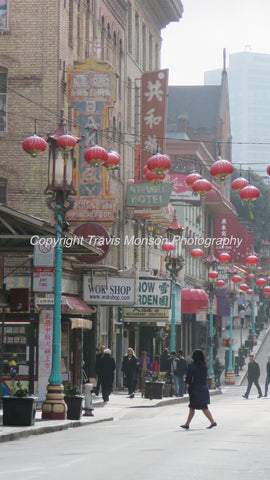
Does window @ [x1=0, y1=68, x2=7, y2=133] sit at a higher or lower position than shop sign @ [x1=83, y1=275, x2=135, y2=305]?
higher

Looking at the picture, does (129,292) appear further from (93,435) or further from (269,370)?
(93,435)

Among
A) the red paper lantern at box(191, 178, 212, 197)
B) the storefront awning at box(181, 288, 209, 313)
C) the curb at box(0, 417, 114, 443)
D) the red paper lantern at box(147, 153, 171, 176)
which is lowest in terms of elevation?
the curb at box(0, 417, 114, 443)

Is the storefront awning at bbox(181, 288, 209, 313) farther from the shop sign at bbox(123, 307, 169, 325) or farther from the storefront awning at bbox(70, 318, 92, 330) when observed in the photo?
the storefront awning at bbox(70, 318, 92, 330)

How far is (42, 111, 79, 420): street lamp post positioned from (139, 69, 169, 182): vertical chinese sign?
18.7 m

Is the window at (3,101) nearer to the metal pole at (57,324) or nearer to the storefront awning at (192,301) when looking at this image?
the metal pole at (57,324)

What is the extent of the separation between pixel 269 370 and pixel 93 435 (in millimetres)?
26013

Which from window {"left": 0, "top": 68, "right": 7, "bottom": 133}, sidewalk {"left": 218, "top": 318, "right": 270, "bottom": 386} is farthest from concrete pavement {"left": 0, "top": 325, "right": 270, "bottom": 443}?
sidewalk {"left": 218, "top": 318, "right": 270, "bottom": 386}

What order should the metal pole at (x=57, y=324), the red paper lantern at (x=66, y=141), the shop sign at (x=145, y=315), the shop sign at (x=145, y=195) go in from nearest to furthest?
1. the metal pole at (x=57, y=324)
2. the red paper lantern at (x=66, y=141)
3. the shop sign at (x=145, y=195)
4. the shop sign at (x=145, y=315)

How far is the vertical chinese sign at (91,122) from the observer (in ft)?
115

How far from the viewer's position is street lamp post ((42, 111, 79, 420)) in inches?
973

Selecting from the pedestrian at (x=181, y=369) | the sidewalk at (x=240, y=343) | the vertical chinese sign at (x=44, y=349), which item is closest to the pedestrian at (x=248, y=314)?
the sidewalk at (x=240, y=343)

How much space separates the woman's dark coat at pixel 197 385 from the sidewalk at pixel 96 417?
292 cm

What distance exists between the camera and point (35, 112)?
35000 millimetres

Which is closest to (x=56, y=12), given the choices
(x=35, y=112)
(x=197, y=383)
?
(x=35, y=112)
